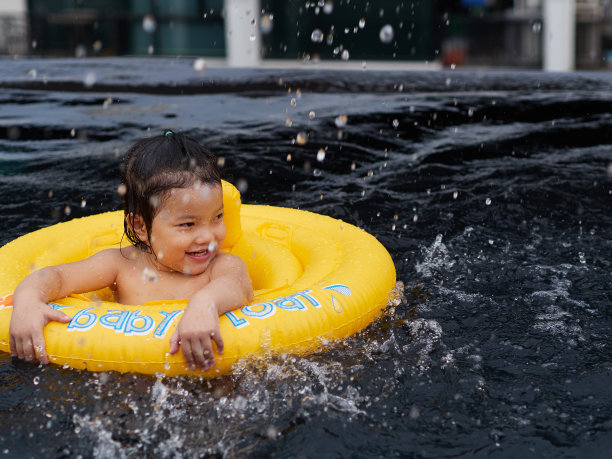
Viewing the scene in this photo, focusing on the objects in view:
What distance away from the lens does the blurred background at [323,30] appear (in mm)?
11945

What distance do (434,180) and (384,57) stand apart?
8.32 meters

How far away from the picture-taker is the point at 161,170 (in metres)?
2.65

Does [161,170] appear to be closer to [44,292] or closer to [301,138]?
[44,292]

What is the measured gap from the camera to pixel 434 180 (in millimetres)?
5402

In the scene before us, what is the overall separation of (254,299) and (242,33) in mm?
11246

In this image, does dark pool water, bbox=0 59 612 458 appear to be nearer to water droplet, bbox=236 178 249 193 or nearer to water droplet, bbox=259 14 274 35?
water droplet, bbox=236 178 249 193

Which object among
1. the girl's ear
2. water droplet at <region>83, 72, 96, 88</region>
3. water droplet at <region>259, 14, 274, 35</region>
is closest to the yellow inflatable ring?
the girl's ear

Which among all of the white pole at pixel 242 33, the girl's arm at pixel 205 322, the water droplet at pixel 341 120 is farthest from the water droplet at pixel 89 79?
the girl's arm at pixel 205 322

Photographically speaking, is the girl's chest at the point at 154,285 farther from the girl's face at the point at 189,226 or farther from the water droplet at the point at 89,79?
the water droplet at the point at 89,79

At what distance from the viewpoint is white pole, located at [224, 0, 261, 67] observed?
43.2 feet

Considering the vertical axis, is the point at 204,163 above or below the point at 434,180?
above

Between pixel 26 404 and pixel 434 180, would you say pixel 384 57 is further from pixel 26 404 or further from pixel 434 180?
pixel 26 404

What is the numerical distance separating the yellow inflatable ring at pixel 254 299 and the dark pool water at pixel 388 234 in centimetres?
8

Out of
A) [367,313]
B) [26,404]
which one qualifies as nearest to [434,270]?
[367,313]
